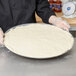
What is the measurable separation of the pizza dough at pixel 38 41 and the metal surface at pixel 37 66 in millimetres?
34

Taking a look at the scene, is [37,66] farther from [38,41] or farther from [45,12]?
[45,12]

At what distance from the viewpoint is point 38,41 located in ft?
2.68

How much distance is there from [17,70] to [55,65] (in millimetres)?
151

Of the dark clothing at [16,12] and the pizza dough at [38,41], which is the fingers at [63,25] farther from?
the dark clothing at [16,12]

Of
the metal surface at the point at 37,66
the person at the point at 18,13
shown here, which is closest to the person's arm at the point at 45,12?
the person at the point at 18,13

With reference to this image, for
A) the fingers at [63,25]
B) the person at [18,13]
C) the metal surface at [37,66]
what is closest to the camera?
the metal surface at [37,66]

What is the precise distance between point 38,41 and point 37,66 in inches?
6.2

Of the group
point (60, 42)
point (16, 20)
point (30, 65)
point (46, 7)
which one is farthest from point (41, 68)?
point (46, 7)

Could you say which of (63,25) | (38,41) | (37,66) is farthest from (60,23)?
(37,66)

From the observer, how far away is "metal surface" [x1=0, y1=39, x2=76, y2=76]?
65cm

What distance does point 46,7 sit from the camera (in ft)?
3.80

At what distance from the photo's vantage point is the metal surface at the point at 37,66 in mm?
647

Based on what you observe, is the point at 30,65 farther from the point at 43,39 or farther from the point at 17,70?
the point at 43,39

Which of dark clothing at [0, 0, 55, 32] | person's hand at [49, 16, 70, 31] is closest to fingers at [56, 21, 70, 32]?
person's hand at [49, 16, 70, 31]
